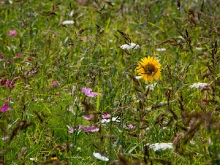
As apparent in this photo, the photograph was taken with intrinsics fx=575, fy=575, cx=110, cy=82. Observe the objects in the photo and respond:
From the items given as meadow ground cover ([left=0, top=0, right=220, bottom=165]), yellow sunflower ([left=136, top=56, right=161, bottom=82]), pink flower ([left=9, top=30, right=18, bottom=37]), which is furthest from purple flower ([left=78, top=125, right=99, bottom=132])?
pink flower ([left=9, top=30, right=18, bottom=37])

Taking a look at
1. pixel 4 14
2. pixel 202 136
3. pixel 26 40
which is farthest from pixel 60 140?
pixel 4 14

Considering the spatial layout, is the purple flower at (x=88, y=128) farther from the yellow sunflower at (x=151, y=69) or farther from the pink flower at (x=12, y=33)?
the pink flower at (x=12, y=33)

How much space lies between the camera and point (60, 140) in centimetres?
271

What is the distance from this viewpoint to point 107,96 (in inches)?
122

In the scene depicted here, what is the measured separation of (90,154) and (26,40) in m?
2.10

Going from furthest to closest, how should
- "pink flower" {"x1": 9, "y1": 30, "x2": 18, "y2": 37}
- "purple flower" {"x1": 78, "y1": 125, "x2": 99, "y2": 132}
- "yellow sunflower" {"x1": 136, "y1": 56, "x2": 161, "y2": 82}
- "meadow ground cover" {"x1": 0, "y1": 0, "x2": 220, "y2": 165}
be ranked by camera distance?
"pink flower" {"x1": 9, "y1": 30, "x2": 18, "y2": 37}, "yellow sunflower" {"x1": 136, "y1": 56, "x2": 161, "y2": 82}, "purple flower" {"x1": 78, "y1": 125, "x2": 99, "y2": 132}, "meadow ground cover" {"x1": 0, "y1": 0, "x2": 220, "y2": 165}

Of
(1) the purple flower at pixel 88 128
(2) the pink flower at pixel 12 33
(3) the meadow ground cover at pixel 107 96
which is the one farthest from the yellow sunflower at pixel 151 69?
(2) the pink flower at pixel 12 33

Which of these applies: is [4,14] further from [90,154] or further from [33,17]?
[90,154]

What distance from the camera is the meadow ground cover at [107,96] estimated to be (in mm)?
2184

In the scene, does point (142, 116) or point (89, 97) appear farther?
point (89, 97)

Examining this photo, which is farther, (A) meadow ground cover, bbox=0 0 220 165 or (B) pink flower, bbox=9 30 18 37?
(B) pink flower, bbox=9 30 18 37

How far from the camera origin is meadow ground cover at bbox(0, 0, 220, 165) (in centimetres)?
218

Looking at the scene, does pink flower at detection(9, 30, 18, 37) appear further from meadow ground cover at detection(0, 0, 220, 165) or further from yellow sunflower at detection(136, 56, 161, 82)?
yellow sunflower at detection(136, 56, 161, 82)

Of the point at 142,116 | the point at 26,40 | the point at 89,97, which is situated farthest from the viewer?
the point at 26,40
